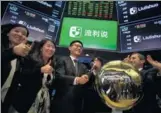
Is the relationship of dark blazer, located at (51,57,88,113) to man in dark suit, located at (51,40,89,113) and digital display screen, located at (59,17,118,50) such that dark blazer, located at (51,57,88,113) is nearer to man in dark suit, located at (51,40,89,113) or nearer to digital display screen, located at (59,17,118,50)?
man in dark suit, located at (51,40,89,113)

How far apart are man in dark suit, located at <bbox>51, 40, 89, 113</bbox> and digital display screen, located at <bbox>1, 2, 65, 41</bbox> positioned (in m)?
0.20

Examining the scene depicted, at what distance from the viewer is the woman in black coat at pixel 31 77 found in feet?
6.39

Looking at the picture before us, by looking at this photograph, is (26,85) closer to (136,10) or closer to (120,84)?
(120,84)

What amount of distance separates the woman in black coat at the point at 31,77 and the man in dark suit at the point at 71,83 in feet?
→ 0.28

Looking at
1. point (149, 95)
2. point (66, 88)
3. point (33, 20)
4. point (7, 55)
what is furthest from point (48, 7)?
point (149, 95)

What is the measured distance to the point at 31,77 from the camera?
1980 mm

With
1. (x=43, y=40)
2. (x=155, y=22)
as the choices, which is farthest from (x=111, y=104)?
(x=155, y=22)

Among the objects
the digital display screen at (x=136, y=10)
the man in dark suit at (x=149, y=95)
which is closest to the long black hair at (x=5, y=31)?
the digital display screen at (x=136, y=10)

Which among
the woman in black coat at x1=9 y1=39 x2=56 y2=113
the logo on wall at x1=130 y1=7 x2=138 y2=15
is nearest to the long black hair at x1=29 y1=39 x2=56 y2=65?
the woman in black coat at x1=9 y1=39 x2=56 y2=113

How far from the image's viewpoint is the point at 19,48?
174 centimetres

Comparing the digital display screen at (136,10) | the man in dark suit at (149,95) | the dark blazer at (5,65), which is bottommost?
the man in dark suit at (149,95)

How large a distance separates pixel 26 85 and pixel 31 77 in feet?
0.22

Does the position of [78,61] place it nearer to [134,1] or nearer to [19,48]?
[19,48]

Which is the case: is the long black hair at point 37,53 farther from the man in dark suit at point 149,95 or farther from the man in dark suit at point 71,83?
the man in dark suit at point 149,95
